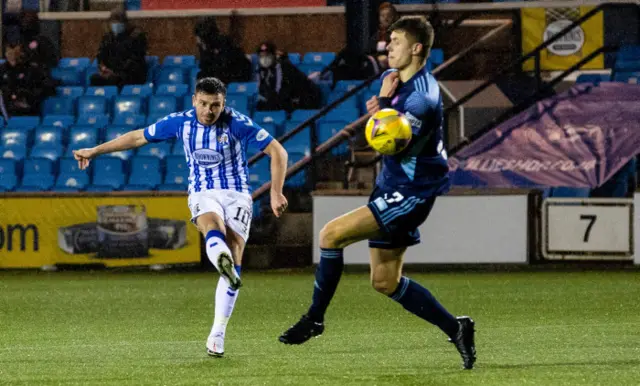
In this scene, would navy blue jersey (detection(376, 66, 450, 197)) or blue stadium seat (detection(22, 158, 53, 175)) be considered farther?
blue stadium seat (detection(22, 158, 53, 175))

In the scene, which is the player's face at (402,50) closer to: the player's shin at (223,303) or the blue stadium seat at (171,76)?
the player's shin at (223,303)

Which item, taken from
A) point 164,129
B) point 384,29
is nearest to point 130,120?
point 384,29

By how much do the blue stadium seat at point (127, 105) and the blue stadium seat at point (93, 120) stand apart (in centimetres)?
23

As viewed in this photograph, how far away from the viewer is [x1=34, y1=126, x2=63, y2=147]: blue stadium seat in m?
19.9

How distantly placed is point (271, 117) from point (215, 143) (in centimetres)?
1061

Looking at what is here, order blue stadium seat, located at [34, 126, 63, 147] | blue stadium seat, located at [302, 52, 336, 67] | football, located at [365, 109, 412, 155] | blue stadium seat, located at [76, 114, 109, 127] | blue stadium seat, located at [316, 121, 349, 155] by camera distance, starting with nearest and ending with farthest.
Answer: football, located at [365, 109, 412, 155] → blue stadium seat, located at [316, 121, 349, 155] → blue stadium seat, located at [34, 126, 63, 147] → blue stadium seat, located at [76, 114, 109, 127] → blue stadium seat, located at [302, 52, 336, 67]

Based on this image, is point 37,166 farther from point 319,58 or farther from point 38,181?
point 319,58

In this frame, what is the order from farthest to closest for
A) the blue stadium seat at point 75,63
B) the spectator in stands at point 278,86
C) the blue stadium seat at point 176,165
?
the blue stadium seat at point 75,63, the spectator in stands at point 278,86, the blue stadium seat at point 176,165

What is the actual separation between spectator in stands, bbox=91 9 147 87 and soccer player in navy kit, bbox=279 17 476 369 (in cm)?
1379

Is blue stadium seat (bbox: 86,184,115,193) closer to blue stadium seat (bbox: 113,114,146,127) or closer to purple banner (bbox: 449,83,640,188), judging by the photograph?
blue stadium seat (bbox: 113,114,146,127)

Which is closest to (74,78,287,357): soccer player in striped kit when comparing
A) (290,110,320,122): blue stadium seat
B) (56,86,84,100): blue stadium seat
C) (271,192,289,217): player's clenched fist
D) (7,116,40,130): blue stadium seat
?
(271,192,289,217): player's clenched fist

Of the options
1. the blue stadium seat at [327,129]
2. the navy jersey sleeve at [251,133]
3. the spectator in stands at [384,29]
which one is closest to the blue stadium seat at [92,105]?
the blue stadium seat at [327,129]

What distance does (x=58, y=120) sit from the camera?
2052 cm

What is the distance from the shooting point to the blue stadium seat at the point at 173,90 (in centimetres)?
2055
